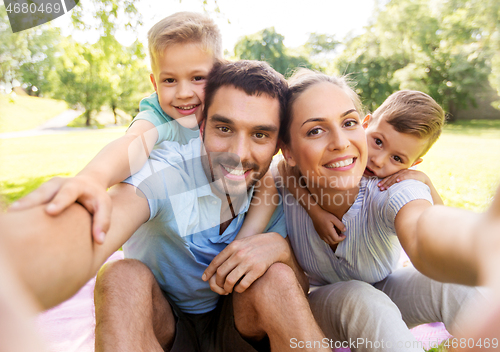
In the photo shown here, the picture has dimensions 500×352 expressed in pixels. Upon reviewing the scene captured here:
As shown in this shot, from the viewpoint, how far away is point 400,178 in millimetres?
1943

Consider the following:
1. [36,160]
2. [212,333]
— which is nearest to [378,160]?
[212,333]

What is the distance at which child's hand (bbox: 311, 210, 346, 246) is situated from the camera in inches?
77.8

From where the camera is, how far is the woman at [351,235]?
5.63ft

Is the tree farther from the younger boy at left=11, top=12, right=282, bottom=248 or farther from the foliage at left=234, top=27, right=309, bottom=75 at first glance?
the younger boy at left=11, top=12, right=282, bottom=248

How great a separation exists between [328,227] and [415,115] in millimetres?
999

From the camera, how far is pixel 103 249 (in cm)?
129

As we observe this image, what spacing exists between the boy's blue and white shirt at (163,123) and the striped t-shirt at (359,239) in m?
0.83

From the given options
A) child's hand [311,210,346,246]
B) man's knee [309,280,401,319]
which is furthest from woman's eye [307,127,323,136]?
man's knee [309,280,401,319]

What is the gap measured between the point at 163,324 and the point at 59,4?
475 centimetres

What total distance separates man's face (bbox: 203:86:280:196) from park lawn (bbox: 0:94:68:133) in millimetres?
18046

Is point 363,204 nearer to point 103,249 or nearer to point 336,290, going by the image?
point 336,290

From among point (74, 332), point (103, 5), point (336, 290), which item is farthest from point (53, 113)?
point (336, 290)

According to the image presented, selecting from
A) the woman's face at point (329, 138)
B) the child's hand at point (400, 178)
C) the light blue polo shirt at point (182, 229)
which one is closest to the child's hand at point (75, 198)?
the light blue polo shirt at point (182, 229)

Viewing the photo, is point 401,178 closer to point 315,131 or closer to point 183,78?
point 315,131
